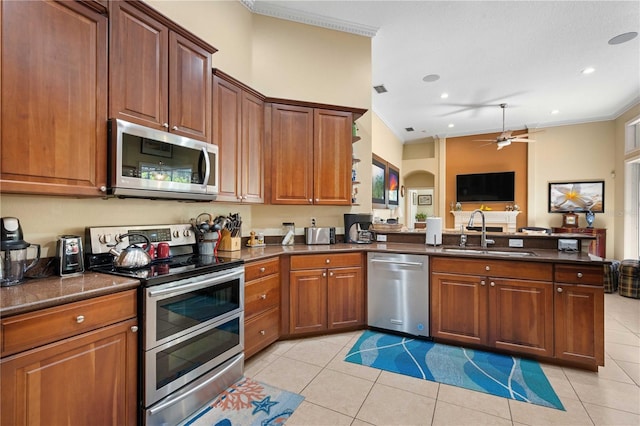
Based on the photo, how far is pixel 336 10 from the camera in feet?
10.9

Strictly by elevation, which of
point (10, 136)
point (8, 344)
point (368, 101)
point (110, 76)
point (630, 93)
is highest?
point (630, 93)

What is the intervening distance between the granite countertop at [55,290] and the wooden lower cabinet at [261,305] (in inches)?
39.0

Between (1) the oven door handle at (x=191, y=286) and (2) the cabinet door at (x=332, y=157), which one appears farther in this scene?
(2) the cabinet door at (x=332, y=157)

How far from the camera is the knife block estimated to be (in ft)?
9.12

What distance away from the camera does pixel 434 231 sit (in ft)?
10.7

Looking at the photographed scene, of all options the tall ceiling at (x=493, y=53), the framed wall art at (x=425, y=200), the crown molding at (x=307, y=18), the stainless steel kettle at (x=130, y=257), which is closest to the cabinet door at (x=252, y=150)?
the stainless steel kettle at (x=130, y=257)

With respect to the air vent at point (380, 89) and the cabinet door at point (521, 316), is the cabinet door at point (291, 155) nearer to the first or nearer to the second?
the cabinet door at point (521, 316)

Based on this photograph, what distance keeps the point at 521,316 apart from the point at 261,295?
89.3 inches

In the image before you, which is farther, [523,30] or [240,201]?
[523,30]

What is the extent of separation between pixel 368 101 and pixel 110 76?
9.32 feet

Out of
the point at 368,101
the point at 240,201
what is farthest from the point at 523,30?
the point at 240,201

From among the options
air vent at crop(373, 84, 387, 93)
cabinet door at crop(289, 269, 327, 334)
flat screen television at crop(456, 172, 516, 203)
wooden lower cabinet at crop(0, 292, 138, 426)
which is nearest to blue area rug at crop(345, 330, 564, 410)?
cabinet door at crop(289, 269, 327, 334)

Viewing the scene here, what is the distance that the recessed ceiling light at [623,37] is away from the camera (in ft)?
11.7

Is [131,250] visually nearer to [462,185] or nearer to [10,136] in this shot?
[10,136]
